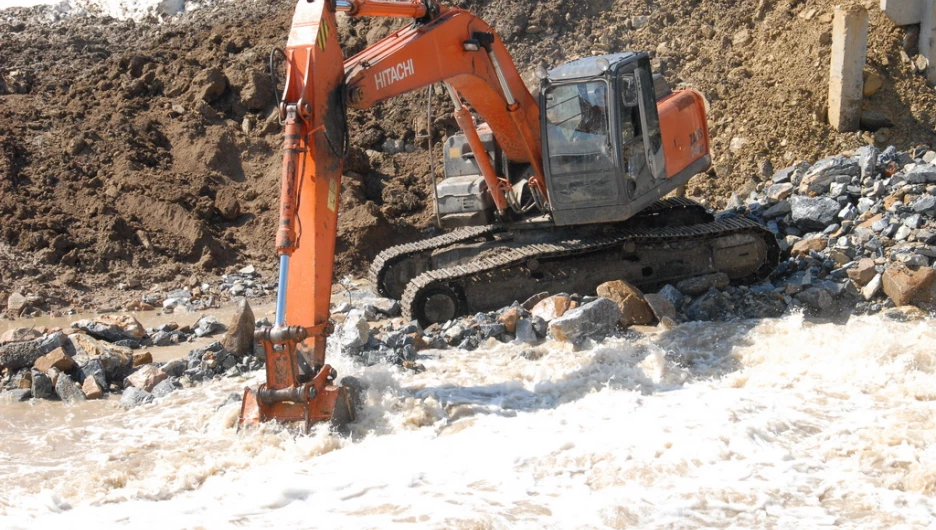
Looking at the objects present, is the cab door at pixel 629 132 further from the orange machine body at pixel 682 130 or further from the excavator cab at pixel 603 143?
the orange machine body at pixel 682 130

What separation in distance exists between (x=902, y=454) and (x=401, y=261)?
5325mm

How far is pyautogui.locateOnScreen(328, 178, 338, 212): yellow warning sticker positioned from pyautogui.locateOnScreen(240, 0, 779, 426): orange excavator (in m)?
0.01

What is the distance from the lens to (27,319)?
398 inches

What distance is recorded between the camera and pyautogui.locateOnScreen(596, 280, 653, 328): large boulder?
865cm

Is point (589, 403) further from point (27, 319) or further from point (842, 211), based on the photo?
point (27, 319)

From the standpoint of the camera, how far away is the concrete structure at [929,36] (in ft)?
39.5

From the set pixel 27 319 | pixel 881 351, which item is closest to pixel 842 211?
pixel 881 351

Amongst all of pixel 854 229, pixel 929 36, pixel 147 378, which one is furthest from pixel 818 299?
pixel 147 378

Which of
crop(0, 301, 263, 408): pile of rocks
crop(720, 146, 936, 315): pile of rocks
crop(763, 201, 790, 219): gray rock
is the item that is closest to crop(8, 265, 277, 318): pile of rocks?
crop(0, 301, 263, 408): pile of rocks

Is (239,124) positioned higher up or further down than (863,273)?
higher up

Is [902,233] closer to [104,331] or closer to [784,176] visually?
[784,176]

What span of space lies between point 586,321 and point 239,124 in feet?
23.0

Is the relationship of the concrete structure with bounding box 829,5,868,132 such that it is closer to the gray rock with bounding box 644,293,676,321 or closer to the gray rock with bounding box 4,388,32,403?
the gray rock with bounding box 644,293,676,321

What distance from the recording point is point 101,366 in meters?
7.89
